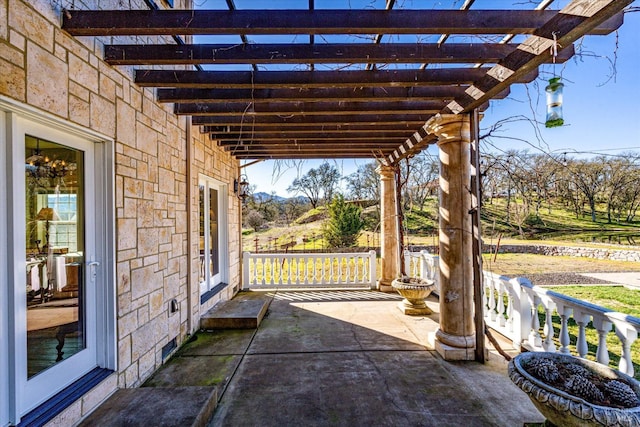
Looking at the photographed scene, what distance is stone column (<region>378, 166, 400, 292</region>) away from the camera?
18.6 feet

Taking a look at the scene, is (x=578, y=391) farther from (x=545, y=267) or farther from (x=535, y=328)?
(x=545, y=267)

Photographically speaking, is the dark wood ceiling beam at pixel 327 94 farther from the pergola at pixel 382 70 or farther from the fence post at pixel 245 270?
the fence post at pixel 245 270

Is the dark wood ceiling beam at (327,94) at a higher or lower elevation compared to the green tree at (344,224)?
higher

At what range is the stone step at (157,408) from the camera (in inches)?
71.3

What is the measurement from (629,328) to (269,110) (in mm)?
3537

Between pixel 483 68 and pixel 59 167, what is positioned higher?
pixel 483 68

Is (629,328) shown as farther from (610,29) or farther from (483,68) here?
(483,68)

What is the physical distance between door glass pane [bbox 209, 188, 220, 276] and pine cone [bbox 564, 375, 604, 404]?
14.7ft

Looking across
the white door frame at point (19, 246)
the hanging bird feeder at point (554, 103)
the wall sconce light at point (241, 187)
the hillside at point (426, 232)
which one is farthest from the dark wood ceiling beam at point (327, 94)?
the hillside at point (426, 232)

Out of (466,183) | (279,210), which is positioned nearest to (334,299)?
(466,183)

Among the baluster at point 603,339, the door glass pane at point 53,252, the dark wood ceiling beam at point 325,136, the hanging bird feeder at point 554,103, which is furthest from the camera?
the dark wood ceiling beam at point 325,136

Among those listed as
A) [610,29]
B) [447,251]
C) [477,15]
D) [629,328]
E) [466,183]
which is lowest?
[629,328]

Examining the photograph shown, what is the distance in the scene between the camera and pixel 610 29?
1.76 m

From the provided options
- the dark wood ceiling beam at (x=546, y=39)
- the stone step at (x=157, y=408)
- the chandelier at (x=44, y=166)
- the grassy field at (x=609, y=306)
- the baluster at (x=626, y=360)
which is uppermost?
the dark wood ceiling beam at (x=546, y=39)
